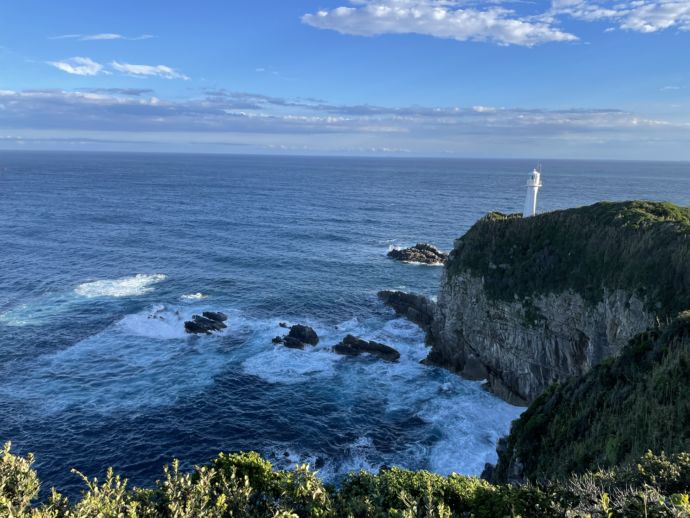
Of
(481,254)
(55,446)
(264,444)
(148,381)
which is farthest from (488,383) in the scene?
(55,446)

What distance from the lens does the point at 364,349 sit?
5600cm

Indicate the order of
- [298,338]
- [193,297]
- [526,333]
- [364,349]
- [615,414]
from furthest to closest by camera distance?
[193,297], [298,338], [364,349], [526,333], [615,414]

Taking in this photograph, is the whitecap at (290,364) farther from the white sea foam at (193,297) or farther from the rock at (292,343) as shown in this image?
the white sea foam at (193,297)

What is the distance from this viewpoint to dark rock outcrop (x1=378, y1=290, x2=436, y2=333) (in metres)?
65.2

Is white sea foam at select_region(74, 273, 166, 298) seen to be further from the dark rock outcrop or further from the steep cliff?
the steep cliff

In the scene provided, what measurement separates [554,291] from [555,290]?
136 millimetres

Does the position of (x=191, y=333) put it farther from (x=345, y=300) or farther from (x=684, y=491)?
(x=684, y=491)

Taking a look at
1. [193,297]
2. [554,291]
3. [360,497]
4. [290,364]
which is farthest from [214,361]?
[554,291]

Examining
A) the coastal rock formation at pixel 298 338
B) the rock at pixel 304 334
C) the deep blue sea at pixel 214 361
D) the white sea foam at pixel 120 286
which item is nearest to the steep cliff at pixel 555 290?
the deep blue sea at pixel 214 361

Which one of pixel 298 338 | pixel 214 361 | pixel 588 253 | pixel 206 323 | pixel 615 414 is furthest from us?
pixel 206 323

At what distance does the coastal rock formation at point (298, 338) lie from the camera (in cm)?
5656

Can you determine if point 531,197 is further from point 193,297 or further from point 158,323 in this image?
point 158,323

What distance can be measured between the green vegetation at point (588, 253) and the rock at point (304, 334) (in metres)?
18.8

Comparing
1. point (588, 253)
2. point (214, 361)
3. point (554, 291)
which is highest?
point (588, 253)
